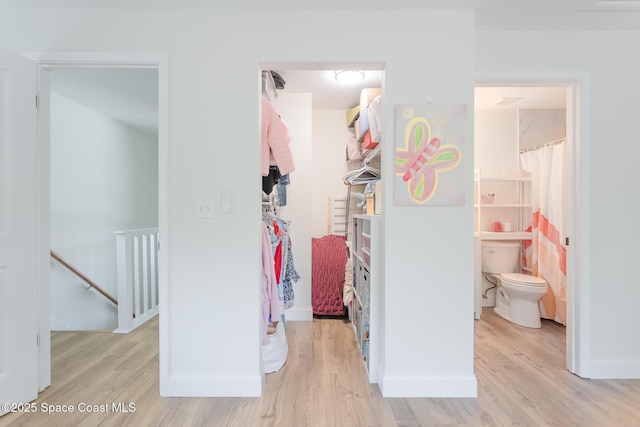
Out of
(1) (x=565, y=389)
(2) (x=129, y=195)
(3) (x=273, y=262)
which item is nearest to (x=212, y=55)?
(3) (x=273, y=262)

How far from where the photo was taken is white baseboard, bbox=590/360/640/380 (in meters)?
2.04

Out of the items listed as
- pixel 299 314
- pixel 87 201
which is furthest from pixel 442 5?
pixel 87 201

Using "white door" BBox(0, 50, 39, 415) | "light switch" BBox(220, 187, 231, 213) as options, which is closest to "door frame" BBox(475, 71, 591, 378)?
"light switch" BBox(220, 187, 231, 213)

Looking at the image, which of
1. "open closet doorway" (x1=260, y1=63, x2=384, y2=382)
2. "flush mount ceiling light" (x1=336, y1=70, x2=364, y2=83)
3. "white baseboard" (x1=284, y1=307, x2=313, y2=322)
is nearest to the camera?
"flush mount ceiling light" (x1=336, y1=70, x2=364, y2=83)

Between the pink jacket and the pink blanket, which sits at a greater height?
the pink jacket

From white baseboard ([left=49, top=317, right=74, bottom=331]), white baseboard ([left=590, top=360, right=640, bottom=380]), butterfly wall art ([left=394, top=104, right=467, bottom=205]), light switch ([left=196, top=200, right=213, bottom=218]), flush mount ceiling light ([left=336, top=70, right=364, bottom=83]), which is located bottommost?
white baseboard ([left=49, top=317, right=74, bottom=331])

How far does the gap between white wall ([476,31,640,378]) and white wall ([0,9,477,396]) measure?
0.66 metres

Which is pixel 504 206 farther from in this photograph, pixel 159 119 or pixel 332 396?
pixel 159 119

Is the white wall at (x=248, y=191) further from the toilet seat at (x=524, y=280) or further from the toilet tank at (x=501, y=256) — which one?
the toilet tank at (x=501, y=256)

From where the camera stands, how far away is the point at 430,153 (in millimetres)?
1822

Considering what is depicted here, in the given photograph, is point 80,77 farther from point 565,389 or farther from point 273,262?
point 565,389

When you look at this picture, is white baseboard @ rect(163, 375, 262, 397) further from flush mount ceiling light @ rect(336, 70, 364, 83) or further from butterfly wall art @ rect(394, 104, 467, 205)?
flush mount ceiling light @ rect(336, 70, 364, 83)

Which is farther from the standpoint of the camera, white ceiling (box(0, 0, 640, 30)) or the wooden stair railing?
the wooden stair railing

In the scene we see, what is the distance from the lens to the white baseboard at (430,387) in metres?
1.81
